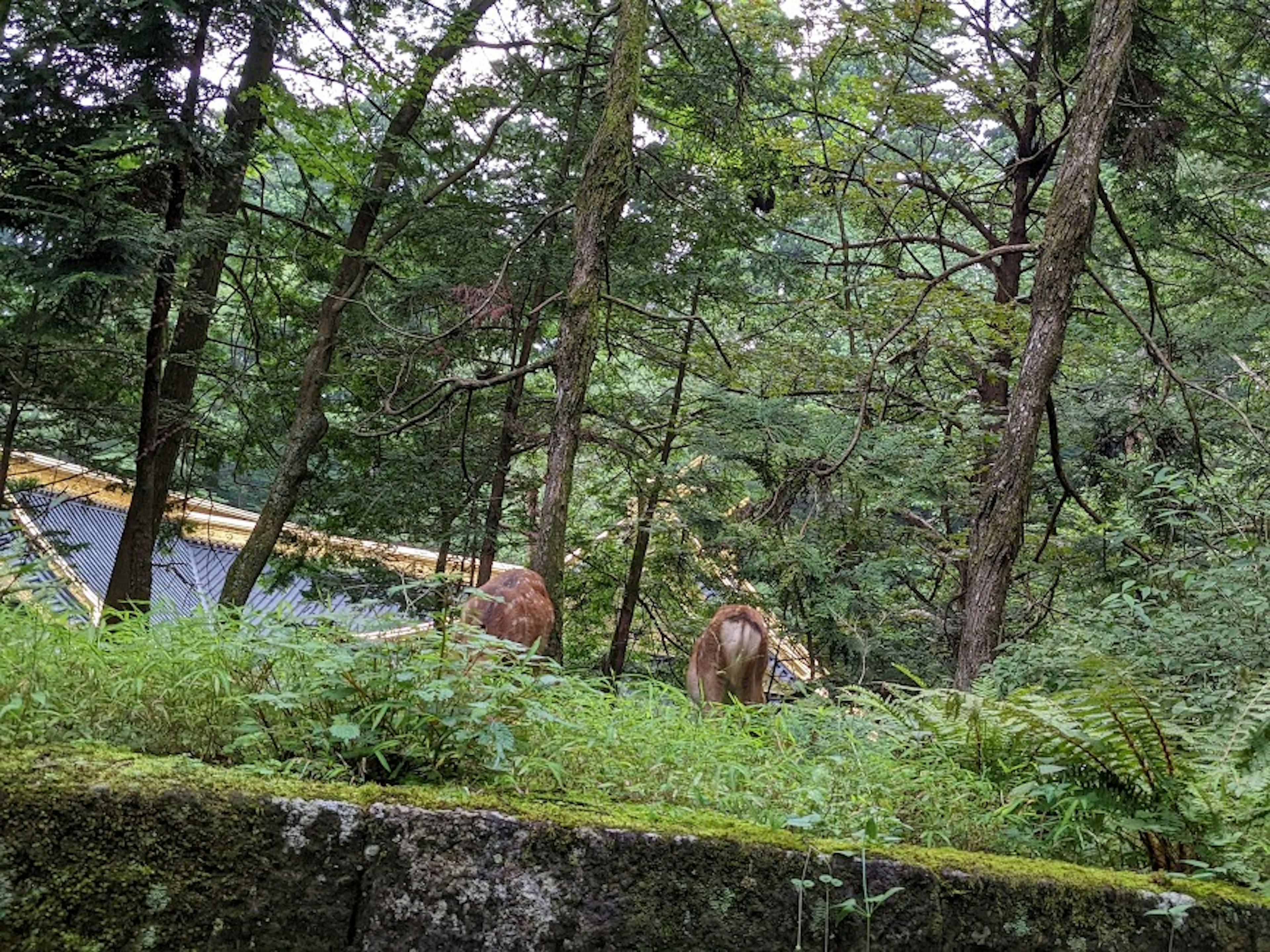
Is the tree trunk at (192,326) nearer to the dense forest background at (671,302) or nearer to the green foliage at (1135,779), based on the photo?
the dense forest background at (671,302)

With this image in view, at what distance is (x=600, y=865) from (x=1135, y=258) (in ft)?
19.3

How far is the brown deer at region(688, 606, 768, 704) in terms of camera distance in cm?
605

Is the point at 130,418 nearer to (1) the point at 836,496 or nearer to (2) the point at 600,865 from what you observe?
(1) the point at 836,496

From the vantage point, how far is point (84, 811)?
182 centimetres


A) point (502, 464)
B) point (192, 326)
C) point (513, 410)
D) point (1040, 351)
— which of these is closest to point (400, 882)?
point (1040, 351)

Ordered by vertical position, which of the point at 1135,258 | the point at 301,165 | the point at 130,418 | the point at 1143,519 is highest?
the point at 301,165

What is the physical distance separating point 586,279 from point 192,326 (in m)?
4.99

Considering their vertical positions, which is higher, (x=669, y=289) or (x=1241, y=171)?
(x=1241, y=171)

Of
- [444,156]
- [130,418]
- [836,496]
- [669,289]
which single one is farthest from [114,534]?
[836,496]

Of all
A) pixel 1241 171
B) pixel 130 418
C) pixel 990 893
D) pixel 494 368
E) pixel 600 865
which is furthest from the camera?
pixel 1241 171

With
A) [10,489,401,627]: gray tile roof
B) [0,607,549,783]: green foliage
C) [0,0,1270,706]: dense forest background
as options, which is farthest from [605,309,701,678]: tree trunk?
[0,607,549,783]: green foliage

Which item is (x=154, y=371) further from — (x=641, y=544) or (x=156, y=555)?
(x=156, y=555)

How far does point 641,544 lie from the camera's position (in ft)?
32.3

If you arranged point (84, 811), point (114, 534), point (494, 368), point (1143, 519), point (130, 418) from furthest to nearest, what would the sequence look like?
point (114, 534)
point (494, 368)
point (130, 418)
point (1143, 519)
point (84, 811)
